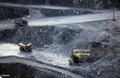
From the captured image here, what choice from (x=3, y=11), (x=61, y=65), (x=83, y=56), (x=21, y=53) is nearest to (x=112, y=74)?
(x=83, y=56)

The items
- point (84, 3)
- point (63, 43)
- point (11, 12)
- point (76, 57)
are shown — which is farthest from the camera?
point (84, 3)

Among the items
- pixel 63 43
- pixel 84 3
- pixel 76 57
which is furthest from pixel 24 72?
pixel 84 3

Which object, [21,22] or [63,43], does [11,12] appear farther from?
[63,43]

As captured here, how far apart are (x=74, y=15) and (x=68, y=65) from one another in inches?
428

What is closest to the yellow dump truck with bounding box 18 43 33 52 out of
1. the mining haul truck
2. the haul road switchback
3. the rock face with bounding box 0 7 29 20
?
the haul road switchback

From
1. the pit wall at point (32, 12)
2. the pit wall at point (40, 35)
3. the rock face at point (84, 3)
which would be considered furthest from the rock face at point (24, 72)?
the rock face at point (84, 3)

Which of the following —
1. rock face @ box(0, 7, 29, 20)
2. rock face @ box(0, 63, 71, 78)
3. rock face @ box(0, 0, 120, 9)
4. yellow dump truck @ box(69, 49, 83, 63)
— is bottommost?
rock face @ box(0, 63, 71, 78)

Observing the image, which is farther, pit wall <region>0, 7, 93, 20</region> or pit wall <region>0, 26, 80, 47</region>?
pit wall <region>0, 7, 93, 20</region>

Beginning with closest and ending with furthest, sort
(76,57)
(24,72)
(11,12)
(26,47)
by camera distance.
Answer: (24,72) < (76,57) < (26,47) < (11,12)

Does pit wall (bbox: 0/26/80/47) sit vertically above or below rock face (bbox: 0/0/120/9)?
below

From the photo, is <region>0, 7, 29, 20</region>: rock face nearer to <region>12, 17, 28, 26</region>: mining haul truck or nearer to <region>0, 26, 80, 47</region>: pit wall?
<region>12, 17, 28, 26</region>: mining haul truck

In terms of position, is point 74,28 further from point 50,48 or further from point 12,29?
point 12,29

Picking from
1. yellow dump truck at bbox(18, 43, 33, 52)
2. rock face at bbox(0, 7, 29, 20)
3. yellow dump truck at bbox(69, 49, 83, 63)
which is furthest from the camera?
rock face at bbox(0, 7, 29, 20)

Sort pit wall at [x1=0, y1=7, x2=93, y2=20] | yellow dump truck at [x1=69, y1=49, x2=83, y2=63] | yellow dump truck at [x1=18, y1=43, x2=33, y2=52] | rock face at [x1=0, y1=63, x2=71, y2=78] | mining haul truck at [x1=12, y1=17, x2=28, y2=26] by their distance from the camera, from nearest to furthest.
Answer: rock face at [x1=0, y1=63, x2=71, y2=78] < yellow dump truck at [x1=69, y1=49, x2=83, y2=63] < yellow dump truck at [x1=18, y1=43, x2=33, y2=52] < mining haul truck at [x1=12, y1=17, x2=28, y2=26] < pit wall at [x1=0, y1=7, x2=93, y2=20]
